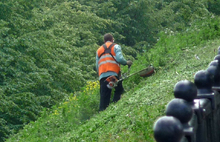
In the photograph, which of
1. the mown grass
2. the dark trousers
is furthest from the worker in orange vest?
the mown grass

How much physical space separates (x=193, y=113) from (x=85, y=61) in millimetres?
18317

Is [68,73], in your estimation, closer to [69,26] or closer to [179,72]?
[69,26]

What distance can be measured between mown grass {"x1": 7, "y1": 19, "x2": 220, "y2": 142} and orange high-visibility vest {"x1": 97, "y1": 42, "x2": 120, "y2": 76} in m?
0.74

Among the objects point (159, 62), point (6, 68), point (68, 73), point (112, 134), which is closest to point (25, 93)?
point (6, 68)

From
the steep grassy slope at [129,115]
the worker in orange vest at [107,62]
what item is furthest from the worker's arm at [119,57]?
the steep grassy slope at [129,115]

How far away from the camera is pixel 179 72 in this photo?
29.9 ft

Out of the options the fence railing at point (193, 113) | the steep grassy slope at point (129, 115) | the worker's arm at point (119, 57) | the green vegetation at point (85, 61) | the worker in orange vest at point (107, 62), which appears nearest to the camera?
the fence railing at point (193, 113)

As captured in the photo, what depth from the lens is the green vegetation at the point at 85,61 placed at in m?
7.67

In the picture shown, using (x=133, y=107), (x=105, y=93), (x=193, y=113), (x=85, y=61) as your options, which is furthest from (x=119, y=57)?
(x=85, y=61)

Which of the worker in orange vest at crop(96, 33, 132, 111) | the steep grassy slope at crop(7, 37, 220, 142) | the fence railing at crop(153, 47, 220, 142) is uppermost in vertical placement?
the worker in orange vest at crop(96, 33, 132, 111)

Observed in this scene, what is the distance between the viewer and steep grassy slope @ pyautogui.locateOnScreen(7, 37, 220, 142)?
6055 mm

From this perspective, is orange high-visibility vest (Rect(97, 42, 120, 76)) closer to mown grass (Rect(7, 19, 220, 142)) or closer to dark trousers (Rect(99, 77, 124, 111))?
dark trousers (Rect(99, 77, 124, 111))

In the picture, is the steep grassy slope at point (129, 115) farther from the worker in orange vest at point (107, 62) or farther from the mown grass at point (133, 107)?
the worker in orange vest at point (107, 62)

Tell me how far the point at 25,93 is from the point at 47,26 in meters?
6.43
